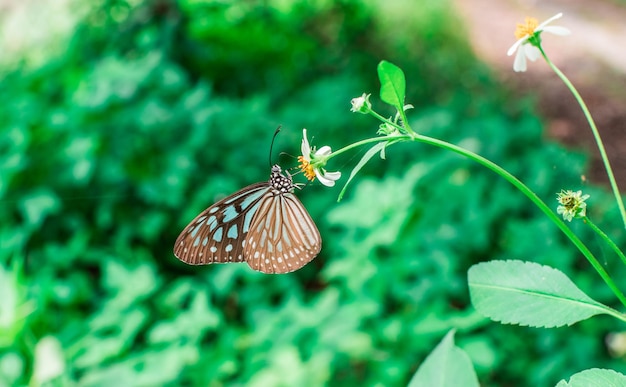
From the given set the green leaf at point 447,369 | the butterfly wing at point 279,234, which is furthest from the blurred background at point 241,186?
the green leaf at point 447,369

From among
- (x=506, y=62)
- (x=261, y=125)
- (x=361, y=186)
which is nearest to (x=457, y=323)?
(x=361, y=186)

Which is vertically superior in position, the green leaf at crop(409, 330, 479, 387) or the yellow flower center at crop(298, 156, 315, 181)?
the yellow flower center at crop(298, 156, 315, 181)

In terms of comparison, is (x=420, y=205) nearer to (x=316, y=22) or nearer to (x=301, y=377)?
(x=301, y=377)

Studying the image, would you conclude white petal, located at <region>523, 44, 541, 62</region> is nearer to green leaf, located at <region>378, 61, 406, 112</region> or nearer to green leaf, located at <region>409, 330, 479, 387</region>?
green leaf, located at <region>378, 61, 406, 112</region>

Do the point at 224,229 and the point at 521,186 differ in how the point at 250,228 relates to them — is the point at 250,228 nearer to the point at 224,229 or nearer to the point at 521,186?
the point at 224,229

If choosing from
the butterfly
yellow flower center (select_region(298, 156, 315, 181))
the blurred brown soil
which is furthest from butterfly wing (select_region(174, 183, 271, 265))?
the blurred brown soil
